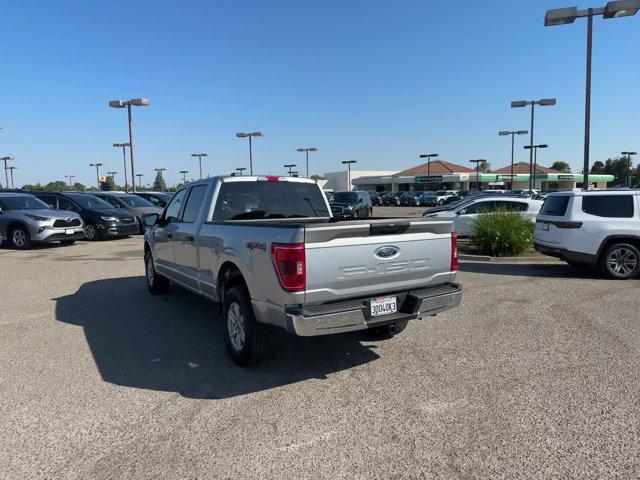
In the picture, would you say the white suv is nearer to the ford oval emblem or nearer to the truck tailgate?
the truck tailgate

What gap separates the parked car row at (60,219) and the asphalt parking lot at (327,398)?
781 cm

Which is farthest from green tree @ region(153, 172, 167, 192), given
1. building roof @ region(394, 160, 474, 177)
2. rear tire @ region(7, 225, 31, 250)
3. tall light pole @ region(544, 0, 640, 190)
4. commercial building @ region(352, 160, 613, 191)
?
tall light pole @ region(544, 0, 640, 190)

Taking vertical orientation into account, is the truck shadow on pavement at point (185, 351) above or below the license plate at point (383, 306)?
below

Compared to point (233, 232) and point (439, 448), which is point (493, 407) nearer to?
point (439, 448)

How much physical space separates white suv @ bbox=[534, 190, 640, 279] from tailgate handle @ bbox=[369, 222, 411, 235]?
6420 millimetres

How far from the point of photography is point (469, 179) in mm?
77562

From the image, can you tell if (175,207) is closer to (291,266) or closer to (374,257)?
(291,266)

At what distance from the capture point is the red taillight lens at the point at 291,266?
393 cm

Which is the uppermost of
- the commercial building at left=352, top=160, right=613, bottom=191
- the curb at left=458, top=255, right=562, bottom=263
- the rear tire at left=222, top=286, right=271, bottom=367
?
the commercial building at left=352, top=160, right=613, bottom=191

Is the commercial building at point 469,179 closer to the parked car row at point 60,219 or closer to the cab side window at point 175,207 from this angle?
the parked car row at point 60,219

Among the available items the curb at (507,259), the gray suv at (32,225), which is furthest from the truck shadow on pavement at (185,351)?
the gray suv at (32,225)

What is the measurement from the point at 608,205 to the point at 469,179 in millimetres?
71109

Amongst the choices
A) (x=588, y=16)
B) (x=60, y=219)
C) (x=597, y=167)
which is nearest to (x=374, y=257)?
(x=60, y=219)

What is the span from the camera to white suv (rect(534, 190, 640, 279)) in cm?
926
